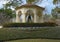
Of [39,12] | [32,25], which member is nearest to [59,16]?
[39,12]

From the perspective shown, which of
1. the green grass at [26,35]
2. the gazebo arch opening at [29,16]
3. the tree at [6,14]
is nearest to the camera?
the green grass at [26,35]

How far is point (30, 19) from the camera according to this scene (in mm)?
26672

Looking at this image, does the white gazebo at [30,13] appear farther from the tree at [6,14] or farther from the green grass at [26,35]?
the tree at [6,14]

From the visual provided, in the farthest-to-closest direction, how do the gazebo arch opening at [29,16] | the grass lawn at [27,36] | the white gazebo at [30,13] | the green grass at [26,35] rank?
the gazebo arch opening at [29,16] < the white gazebo at [30,13] < the green grass at [26,35] < the grass lawn at [27,36]

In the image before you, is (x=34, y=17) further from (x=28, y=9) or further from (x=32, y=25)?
(x=32, y=25)

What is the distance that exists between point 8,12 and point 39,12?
1242 centimetres

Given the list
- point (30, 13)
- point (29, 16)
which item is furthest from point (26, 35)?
point (29, 16)

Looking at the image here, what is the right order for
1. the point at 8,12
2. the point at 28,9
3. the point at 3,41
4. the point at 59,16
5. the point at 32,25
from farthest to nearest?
the point at 8,12 → the point at 59,16 → the point at 28,9 → the point at 32,25 → the point at 3,41

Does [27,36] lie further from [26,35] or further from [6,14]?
[6,14]

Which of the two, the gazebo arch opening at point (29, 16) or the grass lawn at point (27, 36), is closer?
the grass lawn at point (27, 36)

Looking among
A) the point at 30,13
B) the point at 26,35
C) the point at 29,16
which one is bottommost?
the point at 26,35

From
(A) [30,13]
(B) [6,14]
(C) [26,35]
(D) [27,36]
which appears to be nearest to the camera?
(D) [27,36]

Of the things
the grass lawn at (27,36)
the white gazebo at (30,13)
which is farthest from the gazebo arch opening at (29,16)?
the grass lawn at (27,36)

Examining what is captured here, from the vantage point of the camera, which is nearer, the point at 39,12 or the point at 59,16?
the point at 39,12
